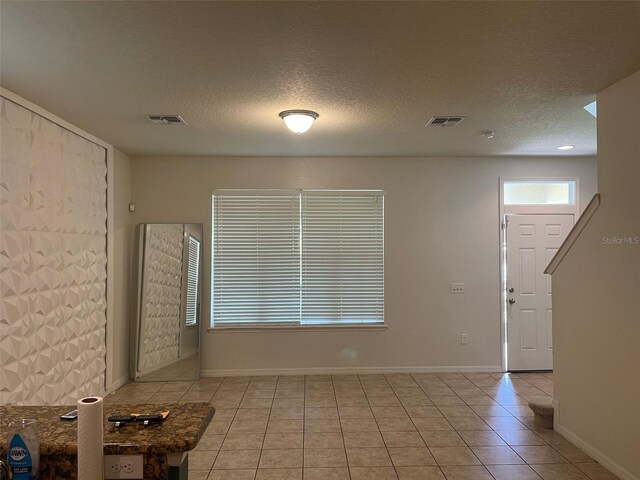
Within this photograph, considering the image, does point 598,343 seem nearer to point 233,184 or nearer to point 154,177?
point 233,184

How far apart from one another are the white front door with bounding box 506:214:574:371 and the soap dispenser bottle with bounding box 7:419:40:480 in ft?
17.2

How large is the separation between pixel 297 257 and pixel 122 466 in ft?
13.5

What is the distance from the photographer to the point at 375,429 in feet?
12.4

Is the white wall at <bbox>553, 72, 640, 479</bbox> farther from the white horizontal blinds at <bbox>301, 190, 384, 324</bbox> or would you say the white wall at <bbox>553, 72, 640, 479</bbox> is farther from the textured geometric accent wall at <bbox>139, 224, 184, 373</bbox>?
the textured geometric accent wall at <bbox>139, 224, 184, 373</bbox>

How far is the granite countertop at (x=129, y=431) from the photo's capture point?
1422 millimetres

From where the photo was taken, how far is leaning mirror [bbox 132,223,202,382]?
522cm

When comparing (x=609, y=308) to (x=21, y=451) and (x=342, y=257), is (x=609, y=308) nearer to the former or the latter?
(x=342, y=257)

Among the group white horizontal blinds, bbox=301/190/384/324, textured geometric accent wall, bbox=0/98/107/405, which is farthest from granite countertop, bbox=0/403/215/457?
white horizontal blinds, bbox=301/190/384/324

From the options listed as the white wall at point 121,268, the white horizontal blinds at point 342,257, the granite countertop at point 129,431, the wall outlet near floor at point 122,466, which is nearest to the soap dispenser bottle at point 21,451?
the granite countertop at point 129,431

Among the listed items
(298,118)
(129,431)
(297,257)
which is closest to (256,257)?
(297,257)

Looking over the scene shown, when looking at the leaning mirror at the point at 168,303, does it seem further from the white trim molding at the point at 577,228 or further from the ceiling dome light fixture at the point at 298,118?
the white trim molding at the point at 577,228

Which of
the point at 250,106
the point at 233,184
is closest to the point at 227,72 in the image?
the point at 250,106

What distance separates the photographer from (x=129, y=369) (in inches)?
207

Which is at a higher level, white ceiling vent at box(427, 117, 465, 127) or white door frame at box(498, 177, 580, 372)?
white ceiling vent at box(427, 117, 465, 127)
